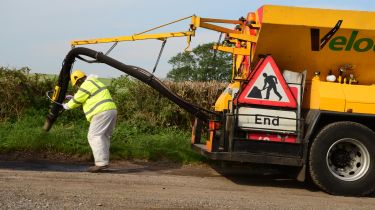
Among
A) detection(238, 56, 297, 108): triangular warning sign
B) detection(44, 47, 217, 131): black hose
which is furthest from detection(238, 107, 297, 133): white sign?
detection(44, 47, 217, 131): black hose

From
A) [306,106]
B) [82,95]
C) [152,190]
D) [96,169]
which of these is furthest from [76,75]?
[306,106]

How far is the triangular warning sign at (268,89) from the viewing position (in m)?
8.02

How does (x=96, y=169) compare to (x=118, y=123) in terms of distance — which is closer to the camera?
(x=96, y=169)

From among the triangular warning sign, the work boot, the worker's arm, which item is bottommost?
the work boot

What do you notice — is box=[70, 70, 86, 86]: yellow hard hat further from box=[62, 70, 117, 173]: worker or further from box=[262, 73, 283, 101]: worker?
box=[262, 73, 283, 101]: worker

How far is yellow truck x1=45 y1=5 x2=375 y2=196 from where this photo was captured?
7.89 m

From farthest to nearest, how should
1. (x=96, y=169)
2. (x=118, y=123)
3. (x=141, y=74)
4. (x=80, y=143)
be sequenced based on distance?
(x=118, y=123) → (x=80, y=143) → (x=141, y=74) → (x=96, y=169)

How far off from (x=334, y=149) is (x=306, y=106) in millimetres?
793

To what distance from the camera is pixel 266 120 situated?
26.3ft

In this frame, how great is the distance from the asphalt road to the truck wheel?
19 cm

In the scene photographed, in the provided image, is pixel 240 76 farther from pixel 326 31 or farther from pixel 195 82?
pixel 195 82

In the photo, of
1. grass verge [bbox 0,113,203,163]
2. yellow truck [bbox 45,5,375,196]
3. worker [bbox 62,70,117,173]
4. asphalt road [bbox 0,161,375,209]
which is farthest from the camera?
grass verge [bbox 0,113,203,163]

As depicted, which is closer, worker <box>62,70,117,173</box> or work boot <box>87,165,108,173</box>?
work boot <box>87,165,108,173</box>

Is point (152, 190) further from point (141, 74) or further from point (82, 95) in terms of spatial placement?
point (141, 74)
